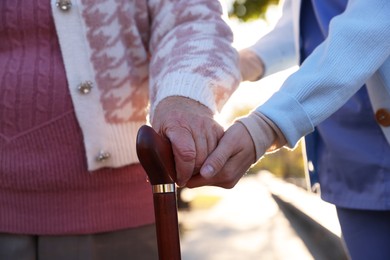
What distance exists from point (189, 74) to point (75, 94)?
303 millimetres

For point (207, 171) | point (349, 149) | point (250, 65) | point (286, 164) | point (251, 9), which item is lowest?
point (207, 171)

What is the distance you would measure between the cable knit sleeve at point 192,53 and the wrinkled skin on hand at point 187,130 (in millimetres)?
29

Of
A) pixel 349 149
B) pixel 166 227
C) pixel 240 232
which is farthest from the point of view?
pixel 240 232

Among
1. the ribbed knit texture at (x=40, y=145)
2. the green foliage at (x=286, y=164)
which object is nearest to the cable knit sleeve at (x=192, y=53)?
the ribbed knit texture at (x=40, y=145)

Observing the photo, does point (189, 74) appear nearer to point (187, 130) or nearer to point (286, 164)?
point (187, 130)

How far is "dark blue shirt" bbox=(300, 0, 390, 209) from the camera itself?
2359 mm

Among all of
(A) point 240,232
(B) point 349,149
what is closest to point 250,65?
(B) point 349,149

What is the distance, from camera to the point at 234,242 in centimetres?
868

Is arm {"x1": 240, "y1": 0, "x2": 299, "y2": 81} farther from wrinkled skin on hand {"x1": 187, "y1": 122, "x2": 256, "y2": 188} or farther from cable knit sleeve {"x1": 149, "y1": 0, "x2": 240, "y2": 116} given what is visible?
wrinkled skin on hand {"x1": 187, "y1": 122, "x2": 256, "y2": 188}

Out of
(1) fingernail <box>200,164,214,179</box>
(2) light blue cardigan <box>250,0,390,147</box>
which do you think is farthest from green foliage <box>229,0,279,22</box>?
(1) fingernail <box>200,164,214,179</box>

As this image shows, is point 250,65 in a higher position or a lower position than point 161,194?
higher

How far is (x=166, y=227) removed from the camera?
176 centimetres

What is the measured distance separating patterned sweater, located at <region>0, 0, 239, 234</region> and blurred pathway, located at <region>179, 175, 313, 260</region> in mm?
5211

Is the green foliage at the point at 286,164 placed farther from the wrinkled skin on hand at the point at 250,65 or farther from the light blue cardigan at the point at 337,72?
the light blue cardigan at the point at 337,72
